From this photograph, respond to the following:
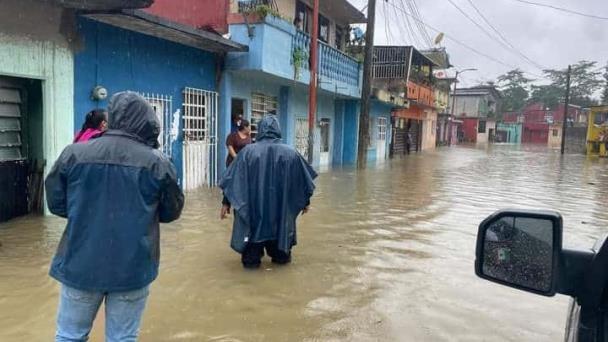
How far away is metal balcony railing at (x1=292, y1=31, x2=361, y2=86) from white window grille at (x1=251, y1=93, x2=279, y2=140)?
146cm

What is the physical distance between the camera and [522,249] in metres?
1.51

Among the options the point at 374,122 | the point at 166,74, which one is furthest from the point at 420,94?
the point at 166,74

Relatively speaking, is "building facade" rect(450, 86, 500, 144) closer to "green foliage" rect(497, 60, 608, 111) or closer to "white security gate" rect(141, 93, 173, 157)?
"green foliage" rect(497, 60, 608, 111)

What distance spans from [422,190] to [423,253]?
6577 mm

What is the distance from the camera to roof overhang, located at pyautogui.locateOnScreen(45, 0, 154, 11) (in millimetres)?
6355

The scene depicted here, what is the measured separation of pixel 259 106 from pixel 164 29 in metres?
5.11

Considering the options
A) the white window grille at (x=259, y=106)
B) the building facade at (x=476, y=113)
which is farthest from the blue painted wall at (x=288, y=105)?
the building facade at (x=476, y=113)

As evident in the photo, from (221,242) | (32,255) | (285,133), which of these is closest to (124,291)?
(32,255)

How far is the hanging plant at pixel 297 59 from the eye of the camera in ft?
38.4

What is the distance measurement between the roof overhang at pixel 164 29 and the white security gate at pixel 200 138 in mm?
1022

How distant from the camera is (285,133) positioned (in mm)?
14398

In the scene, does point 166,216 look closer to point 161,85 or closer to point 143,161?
point 143,161

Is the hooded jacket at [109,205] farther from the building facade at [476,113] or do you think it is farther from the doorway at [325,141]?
the building facade at [476,113]

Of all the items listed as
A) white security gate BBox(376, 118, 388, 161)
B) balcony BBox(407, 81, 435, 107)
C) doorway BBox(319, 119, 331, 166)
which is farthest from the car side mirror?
balcony BBox(407, 81, 435, 107)
